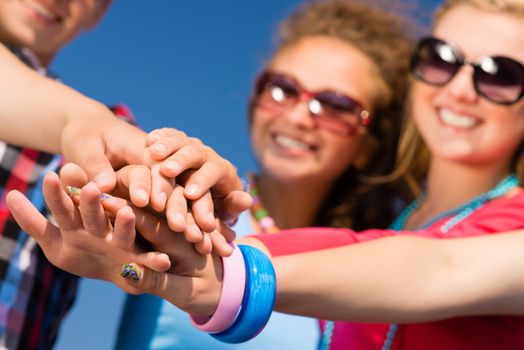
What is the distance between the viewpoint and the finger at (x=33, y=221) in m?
1.20

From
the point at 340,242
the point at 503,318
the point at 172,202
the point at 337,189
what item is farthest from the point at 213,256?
the point at 337,189

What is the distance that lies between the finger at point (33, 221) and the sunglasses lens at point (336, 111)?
5.36 ft

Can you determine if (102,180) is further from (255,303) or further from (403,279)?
(403,279)

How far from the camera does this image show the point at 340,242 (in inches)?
68.5

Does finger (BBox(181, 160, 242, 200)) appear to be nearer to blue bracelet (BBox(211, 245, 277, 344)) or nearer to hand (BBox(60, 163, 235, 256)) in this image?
hand (BBox(60, 163, 235, 256))

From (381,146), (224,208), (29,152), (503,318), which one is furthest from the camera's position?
(381,146)

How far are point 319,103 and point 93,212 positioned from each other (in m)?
1.69

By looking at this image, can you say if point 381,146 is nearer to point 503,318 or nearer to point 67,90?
point 503,318

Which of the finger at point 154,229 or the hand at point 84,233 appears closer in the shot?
the hand at point 84,233

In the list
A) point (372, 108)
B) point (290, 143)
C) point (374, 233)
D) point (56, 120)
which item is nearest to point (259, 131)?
point (290, 143)

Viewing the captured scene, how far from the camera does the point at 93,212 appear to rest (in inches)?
48.0

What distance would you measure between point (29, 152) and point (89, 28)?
0.67 meters

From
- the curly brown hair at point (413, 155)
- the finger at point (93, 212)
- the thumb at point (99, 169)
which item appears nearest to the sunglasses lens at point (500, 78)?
the curly brown hair at point (413, 155)

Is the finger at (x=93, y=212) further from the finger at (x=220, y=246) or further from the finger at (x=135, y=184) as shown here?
the finger at (x=220, y=246)
